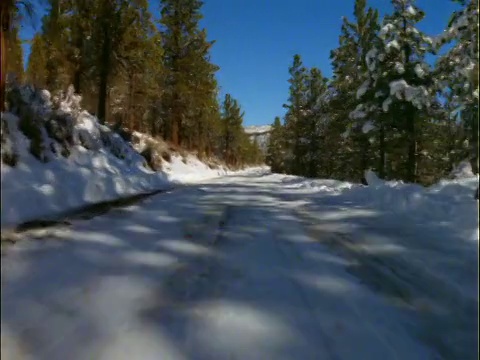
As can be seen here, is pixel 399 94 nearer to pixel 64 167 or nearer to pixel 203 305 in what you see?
pixel 64 167

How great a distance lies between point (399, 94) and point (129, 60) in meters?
15.2

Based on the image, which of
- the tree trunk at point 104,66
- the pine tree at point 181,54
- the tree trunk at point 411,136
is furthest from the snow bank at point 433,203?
the pine tree at point 181,54

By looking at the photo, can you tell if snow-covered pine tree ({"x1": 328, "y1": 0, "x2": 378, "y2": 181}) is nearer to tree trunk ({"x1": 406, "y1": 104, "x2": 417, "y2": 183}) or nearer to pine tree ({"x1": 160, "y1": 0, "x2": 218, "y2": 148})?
tree trunk ({"x1": 406, "y1": 104, "x2": 417, "y2": 183})

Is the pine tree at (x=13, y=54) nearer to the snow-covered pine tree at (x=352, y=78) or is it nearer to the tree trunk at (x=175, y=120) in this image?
the snow-covered pine tree at (x=352, y=78)

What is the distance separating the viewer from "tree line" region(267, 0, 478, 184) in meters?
12.9

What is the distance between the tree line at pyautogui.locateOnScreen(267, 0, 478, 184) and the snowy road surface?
5.76m

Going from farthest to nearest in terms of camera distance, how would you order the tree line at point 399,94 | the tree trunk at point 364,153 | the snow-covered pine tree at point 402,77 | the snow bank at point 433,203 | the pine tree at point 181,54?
the pine tree at point 181,54 → the tree trunk at point 364,153 → the snow-covered pine tree at point 402,77 → the tree line at point 399,94 → the snow bank at point 433,203

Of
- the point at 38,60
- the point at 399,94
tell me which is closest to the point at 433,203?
the point at 399,94

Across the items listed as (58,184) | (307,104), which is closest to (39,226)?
(58,184)

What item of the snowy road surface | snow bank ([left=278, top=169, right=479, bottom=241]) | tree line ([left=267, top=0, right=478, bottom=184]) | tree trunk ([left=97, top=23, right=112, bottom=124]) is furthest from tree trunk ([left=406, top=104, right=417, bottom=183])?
tree trunk ([left=97, top=23, right=112, bottom=124])

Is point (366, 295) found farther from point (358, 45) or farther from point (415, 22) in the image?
point (358, 45)

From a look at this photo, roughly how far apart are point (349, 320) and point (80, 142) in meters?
11.3

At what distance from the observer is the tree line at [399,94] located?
507 inches

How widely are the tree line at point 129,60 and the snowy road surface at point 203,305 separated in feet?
27.6
